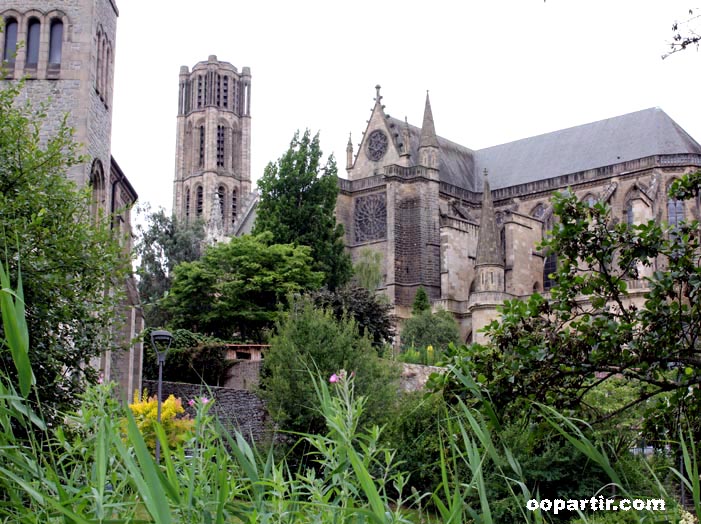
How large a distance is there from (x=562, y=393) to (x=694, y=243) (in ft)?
5.44

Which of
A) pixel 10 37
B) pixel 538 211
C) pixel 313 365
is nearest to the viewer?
pixel 10 37

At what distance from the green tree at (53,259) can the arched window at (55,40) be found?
752cm

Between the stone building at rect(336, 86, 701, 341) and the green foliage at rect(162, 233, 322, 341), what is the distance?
12392mm

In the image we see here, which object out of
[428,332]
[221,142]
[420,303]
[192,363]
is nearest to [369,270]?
[420,303]

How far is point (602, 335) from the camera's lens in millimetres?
7328

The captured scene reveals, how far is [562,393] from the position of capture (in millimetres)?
7371

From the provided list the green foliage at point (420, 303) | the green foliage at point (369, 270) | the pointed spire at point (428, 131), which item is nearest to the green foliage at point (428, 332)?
the green foliage at point (420, 303)

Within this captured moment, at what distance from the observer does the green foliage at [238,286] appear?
37.4m

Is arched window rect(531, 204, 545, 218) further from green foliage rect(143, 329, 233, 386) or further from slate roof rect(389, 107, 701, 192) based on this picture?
green foliage rect(143, 329, 233, 386)

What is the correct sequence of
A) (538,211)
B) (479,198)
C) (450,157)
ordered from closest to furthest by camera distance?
(538,211)
(479,198)
(450,157)

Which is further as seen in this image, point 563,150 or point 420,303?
point 563,150

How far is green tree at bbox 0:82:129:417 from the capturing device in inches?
479

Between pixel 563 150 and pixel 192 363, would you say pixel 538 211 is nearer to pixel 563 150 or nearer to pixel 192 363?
pixel 563 150

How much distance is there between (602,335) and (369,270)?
4309 centimetres
